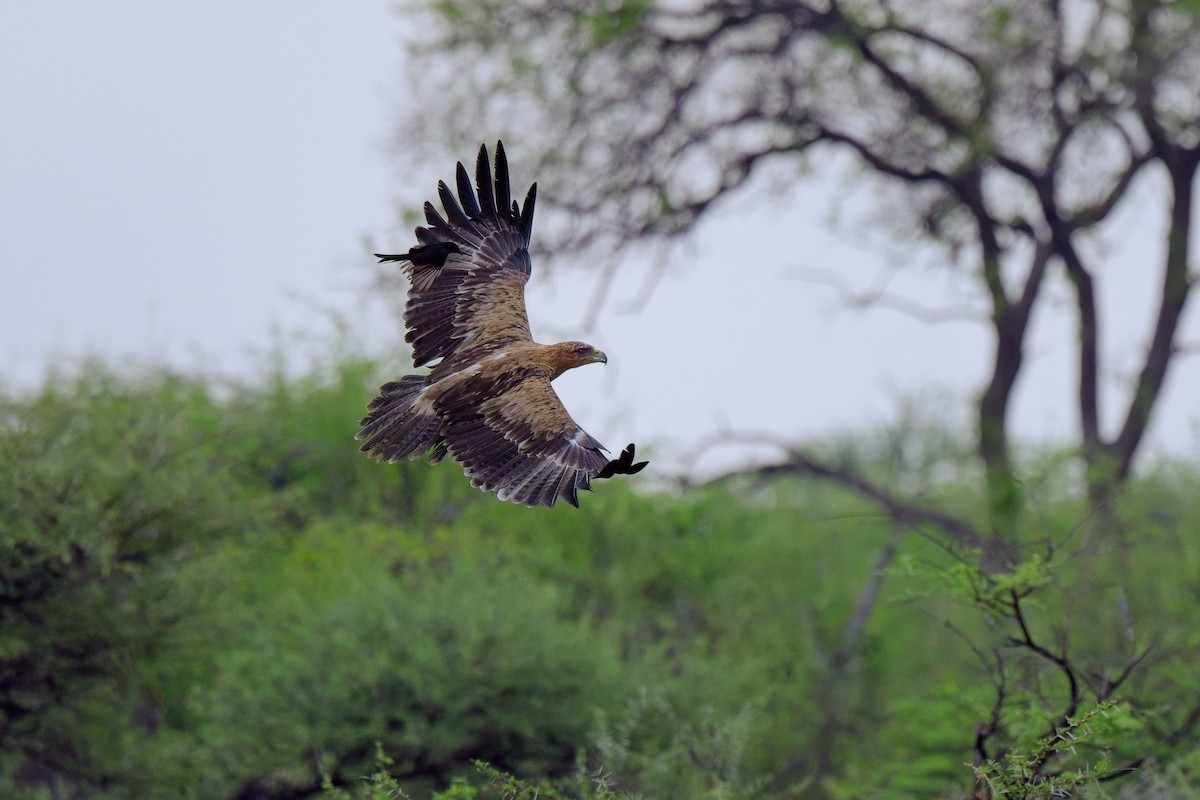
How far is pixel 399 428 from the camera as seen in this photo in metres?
8.34

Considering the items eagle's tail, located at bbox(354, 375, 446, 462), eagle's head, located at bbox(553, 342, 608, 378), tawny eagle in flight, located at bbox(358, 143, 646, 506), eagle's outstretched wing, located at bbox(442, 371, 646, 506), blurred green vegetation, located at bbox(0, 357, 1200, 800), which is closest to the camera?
eagle's outstretched wing, located at bbox(442, 371, 646, 506)

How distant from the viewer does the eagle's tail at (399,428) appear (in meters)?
8.26

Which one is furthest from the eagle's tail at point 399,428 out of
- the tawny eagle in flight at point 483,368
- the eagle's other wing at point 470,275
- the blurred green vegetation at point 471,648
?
the blurred green vegetation at point 471,648

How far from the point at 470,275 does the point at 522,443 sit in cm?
132

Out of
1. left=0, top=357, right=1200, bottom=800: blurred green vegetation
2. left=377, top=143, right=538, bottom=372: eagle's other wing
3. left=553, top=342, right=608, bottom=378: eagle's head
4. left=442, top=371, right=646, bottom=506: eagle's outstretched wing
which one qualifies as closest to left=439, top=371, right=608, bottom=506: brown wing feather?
left=442, top=371, right=646, bottom=506: eagle's outstretched wing

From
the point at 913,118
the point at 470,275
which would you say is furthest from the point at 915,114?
the point at 470,275

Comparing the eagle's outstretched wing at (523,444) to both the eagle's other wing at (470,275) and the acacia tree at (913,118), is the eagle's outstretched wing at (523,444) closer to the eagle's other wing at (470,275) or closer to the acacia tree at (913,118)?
the eagle's other wing at (470,275)

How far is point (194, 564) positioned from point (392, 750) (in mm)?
2429

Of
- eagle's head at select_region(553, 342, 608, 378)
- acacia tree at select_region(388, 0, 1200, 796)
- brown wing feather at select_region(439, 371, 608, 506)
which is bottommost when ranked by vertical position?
brown wing feather at select_region(439, 371, 608, 506)

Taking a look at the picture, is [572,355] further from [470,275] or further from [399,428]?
[399,428]

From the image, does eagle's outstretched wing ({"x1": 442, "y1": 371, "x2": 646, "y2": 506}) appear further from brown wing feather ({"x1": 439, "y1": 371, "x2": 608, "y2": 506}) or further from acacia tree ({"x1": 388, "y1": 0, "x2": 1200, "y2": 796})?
acacia tree ({"x1": 388, "y1": 0, "x2": 1200, "y2": 796})

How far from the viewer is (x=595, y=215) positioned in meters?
21.5

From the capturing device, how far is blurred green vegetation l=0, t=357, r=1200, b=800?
445 inches

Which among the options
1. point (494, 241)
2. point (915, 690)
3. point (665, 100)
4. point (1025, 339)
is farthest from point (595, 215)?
point (494, 241)
